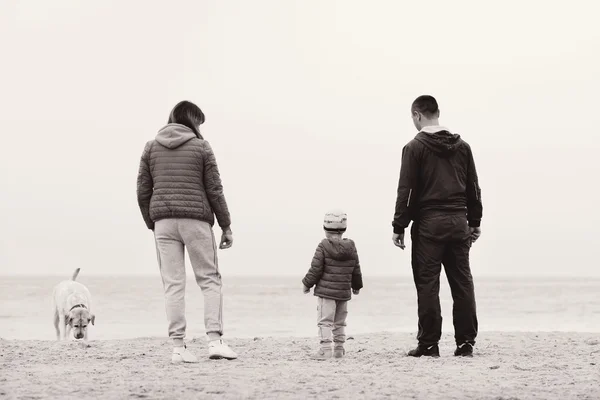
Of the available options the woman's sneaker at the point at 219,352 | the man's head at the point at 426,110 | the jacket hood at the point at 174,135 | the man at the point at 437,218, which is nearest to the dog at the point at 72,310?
the woman's sneaker at the point at 219,352

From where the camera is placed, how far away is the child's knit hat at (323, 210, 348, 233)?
6162mm

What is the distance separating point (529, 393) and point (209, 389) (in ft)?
5.74

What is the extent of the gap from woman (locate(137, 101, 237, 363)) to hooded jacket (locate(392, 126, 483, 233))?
135cm

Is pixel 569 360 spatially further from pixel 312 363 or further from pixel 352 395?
pixel 352 395

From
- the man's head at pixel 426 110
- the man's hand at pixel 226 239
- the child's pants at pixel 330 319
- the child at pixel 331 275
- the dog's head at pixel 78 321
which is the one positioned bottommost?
the dog's head at pixel 78 321

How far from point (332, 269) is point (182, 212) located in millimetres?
1311

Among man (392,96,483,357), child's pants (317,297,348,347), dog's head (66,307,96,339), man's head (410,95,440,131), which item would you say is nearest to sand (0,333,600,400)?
child's pants (317,297,348,347)

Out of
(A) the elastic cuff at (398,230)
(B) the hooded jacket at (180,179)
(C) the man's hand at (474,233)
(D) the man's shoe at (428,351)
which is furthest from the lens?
(C) the man's hand at (474,233)

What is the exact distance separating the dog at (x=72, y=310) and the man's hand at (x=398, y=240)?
547cm

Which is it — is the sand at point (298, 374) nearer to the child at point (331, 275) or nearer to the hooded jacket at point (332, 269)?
the child at point (331, 275)

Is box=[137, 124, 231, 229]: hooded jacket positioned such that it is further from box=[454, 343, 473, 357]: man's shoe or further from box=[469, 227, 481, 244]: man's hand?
box=[454, 343, 473, 357]: man's shoe

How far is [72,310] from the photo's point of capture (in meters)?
10.0

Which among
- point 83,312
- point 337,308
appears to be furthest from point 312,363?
point 83,312

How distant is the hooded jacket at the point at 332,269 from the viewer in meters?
6.06
